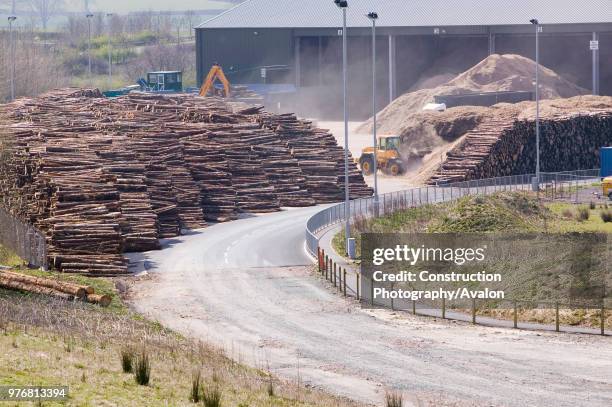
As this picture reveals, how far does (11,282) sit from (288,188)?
1152 inches

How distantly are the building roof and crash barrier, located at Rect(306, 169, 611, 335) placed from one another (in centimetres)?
3324

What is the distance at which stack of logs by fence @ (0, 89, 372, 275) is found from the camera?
4688cm

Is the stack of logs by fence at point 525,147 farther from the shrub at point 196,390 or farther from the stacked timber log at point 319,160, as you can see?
the shrub at point 196,390

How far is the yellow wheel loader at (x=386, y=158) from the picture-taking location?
7562 centimetres

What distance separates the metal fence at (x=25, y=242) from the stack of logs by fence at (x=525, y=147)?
31361mm

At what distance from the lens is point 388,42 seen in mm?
114188

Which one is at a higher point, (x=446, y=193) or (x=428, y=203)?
(x=446, y=193)

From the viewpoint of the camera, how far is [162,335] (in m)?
31.6

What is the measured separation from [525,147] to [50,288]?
42.7 metres

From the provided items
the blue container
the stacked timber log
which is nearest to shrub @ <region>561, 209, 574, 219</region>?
the stacked timber log

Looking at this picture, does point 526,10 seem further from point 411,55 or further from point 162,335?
point 162,335

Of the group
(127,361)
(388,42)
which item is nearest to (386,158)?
(388,42)

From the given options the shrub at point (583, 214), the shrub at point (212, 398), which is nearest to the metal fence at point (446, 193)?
the shrub at point (583, 214)

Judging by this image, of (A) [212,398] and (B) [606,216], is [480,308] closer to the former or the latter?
(A) [212,398]
